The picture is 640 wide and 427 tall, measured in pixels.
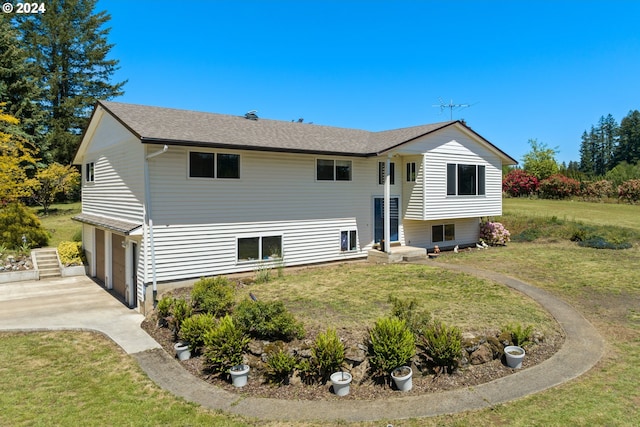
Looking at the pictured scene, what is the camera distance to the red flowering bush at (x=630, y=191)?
35.3 m

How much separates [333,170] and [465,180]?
744cm

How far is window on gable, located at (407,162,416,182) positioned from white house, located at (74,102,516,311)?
7cm

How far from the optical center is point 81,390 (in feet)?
24.3

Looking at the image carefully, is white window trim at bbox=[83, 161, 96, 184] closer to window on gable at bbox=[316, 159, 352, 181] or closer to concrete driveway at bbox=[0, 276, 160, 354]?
concrete driveway at bbox=[0, 276, 160, 354]

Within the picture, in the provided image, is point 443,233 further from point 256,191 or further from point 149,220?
point 149,220

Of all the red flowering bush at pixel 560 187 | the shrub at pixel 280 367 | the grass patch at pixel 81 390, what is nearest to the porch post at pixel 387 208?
the shrub at pixel 280 367

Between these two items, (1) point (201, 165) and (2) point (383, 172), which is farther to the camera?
(2) point (383, 172)

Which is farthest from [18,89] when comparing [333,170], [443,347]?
[443,347]

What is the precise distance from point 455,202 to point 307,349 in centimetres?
1383

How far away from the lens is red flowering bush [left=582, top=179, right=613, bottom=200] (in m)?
38.4

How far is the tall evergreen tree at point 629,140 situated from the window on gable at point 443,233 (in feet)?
311

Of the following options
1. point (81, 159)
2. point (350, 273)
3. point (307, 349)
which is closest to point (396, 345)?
point (307, 349)

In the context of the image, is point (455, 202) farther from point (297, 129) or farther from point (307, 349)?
point (307, 349)

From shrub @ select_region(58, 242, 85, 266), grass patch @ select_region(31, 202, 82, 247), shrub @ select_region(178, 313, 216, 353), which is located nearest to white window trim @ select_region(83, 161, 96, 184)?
shrub @ select_region(58, 242, 85, 266)
